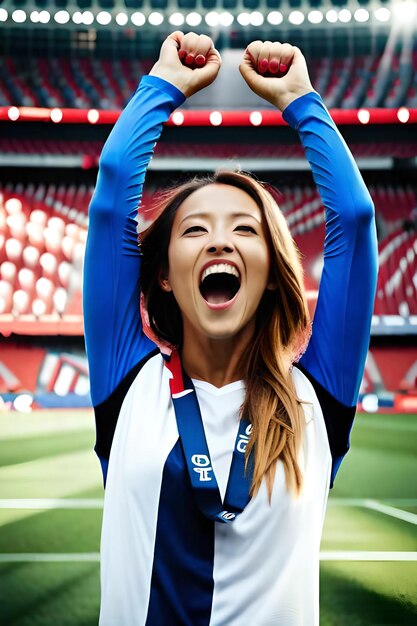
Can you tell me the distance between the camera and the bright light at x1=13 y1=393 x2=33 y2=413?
7812 millimetres

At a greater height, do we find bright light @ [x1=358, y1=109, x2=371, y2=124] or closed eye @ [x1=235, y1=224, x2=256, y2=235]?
bright light @ [x1=358, y1=109, x2=371, y2=124]

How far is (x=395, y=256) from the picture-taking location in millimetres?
8789

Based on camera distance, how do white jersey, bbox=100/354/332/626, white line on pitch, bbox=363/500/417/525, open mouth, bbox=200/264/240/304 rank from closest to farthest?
white jersey, bbox=100/354/332/626
open mouth, bbox=200/264/240/304
white line on pitch, bbox=363/500/417/525

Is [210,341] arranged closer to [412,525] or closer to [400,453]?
[412,525]

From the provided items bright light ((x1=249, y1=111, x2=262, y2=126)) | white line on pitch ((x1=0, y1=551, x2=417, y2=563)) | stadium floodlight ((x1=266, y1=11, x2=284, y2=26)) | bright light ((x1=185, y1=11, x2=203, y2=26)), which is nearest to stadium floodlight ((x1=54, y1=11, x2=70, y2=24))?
bright light ((x1=185, y1=11, x2=203, y2=26))

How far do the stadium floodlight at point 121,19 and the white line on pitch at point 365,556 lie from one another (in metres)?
7.61

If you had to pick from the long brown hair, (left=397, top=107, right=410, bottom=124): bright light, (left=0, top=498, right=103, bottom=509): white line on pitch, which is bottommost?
(left=0, top=498, right=103, bottom=509): white line on pitch

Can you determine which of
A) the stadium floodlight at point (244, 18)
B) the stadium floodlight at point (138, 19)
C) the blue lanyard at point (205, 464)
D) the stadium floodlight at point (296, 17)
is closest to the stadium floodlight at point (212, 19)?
the stadium floodlight at point (244, 18)

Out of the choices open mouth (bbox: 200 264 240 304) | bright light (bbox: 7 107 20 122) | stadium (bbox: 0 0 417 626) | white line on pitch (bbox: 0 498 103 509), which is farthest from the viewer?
bright light (bbox: 7 107 20 122)

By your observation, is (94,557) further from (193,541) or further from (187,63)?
(187,63)

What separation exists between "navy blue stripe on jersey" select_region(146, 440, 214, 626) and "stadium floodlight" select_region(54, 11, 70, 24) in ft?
29.0

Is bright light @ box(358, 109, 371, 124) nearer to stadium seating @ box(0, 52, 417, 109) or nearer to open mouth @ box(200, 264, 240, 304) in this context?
stadium seating @ box(0, 52, 417, 109)

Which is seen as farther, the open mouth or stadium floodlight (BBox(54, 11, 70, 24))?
stadium floodlight (BBox(54, 11, 70, 24))

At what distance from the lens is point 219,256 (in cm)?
135
